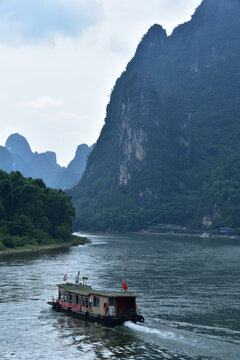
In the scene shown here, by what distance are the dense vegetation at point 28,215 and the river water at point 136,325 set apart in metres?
32.9

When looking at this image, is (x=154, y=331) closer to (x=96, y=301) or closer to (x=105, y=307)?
(x=105, y=307)

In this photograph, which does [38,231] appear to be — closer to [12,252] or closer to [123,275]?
[12,252]

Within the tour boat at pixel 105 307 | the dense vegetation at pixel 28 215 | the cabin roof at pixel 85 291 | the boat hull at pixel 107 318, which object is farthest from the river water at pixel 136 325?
the dense vegetation at pixel 28 215

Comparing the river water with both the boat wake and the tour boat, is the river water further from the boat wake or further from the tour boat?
the tour boat

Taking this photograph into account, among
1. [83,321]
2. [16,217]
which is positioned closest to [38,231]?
[16,217]

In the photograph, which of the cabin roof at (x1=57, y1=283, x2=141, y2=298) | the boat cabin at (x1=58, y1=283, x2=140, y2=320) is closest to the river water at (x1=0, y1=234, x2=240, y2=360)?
the boat cabin at (x1=58, y1=283, x2=140, y2=320)

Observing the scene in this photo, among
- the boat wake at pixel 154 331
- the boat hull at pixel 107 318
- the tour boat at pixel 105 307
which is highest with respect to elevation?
the tour boat at pixel 105 307

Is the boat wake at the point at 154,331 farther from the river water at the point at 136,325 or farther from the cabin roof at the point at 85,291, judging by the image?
the cabin roof at the point at 85,291

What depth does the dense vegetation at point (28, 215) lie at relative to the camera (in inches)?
4688

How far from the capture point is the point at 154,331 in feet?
135

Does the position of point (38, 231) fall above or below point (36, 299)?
above

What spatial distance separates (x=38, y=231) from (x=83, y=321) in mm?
85780

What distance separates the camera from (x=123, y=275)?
7688cm

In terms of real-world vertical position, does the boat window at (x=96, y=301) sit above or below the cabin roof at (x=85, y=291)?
below
